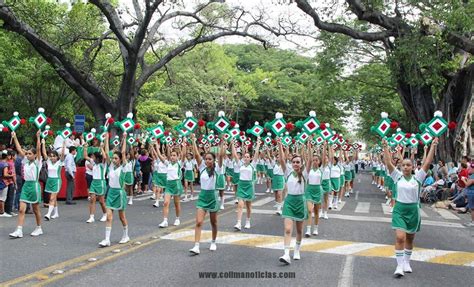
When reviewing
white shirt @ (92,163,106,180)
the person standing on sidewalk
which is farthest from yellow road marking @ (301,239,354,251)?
the person standing on sidewalk

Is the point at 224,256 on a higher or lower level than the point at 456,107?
lower

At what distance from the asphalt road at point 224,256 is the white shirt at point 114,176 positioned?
106 cm

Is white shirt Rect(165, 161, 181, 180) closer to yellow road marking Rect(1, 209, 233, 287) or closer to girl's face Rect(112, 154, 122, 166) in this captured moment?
yellow road marking Rect(1, 209, 233, 287)

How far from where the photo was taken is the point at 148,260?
780cm

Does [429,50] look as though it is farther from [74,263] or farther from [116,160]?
[74,263]

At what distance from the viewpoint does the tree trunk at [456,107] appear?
2212cm

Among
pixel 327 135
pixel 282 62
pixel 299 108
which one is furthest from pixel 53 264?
pixel 282 62

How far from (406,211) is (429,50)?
1290 centimetres

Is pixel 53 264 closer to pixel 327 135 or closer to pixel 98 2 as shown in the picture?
pixel 327 135

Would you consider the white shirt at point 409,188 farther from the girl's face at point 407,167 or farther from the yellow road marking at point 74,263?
the yellow road marking at point 74,263

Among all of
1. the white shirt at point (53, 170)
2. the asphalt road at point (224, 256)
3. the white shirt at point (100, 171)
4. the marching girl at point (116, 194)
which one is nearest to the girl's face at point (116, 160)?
the marching girl at point (116, 194)

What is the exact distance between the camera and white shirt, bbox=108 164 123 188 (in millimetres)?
9383

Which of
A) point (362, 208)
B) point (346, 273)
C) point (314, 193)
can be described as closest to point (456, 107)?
point (362, 208)

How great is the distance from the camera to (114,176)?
9.45m
